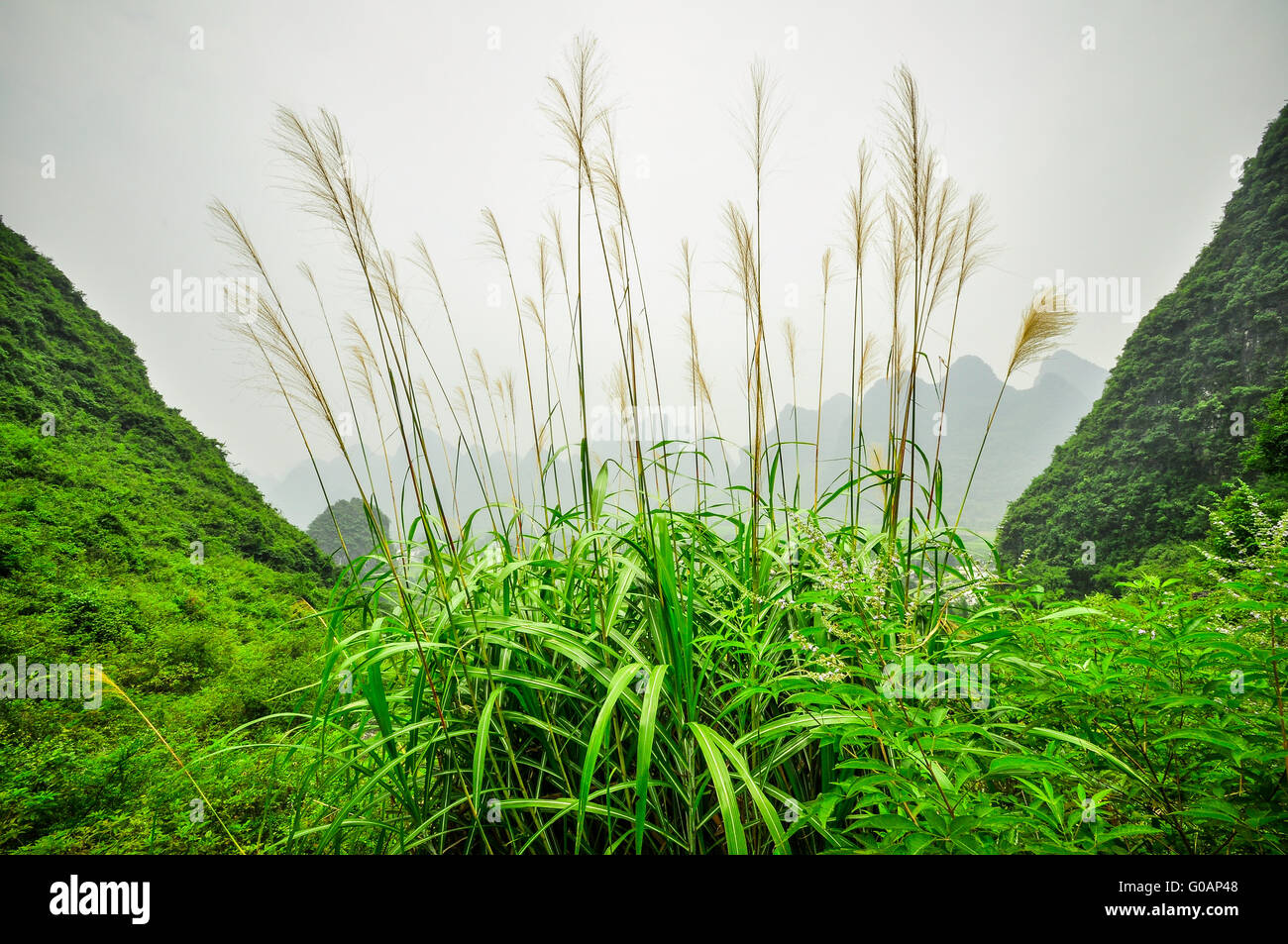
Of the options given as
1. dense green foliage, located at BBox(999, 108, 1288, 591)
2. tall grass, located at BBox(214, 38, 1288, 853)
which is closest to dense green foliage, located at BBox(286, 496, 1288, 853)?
tall grass, located at BBox(214, 38, 1288, 853)

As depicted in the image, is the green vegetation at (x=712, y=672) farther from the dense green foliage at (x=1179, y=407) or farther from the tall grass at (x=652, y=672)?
the dense green foliage at (x=1179, y=407)

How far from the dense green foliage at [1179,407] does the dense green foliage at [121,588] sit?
1045 centimetres

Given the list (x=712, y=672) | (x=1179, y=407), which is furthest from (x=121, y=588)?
(x=1179, y=407)

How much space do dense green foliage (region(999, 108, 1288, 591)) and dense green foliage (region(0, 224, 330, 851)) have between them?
34.3 feet

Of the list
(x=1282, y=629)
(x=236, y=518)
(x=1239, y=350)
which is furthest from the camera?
(x=1239, y=350)

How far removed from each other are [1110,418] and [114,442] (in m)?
20.5

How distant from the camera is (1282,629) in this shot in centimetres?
81

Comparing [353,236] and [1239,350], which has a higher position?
[1239,350]

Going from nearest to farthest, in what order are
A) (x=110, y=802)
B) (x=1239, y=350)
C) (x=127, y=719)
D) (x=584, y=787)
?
(x=584, y=787) → (x=110, y=802) → (x=127, y=719) → (x=1239, y=350)

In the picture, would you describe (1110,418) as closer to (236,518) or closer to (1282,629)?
(1282,629)

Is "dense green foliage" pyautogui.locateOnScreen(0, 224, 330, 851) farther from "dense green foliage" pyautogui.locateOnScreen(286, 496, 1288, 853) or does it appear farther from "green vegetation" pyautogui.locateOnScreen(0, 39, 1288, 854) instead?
"dense green foliage" pyautogui.locateOnScreen(286, 496, 1288, 853)

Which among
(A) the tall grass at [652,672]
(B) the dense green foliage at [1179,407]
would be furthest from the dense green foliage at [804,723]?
(B) the dense green foliage at [1179,407]

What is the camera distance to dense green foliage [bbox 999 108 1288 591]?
8398 mm
